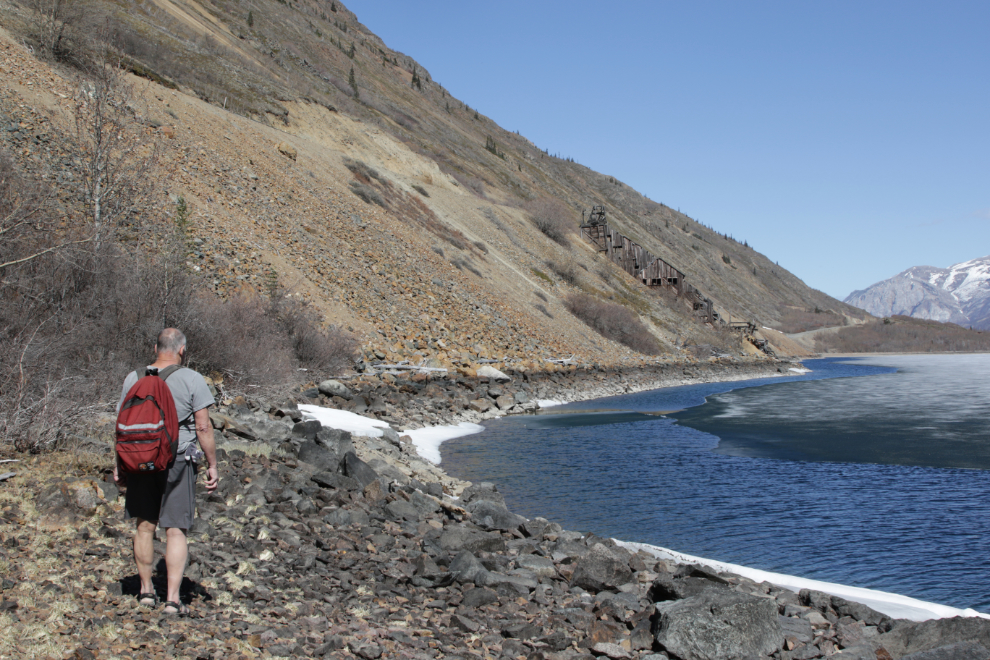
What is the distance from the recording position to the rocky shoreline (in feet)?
15.4

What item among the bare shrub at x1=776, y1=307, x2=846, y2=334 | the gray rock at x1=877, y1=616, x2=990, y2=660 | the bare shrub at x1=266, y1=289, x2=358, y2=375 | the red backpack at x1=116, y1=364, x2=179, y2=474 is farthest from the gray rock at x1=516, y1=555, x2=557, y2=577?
the bare shrub at x1=776, y1=307, x2=846, y2=334

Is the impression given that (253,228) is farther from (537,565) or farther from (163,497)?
(163,497)

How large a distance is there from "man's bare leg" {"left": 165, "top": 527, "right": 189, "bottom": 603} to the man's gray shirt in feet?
1.89

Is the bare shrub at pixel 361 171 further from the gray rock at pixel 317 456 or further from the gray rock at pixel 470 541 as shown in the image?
the gray rock at pixel 470 541

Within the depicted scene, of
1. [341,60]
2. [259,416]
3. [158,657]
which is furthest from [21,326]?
[341,60]

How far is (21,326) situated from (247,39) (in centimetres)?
4468

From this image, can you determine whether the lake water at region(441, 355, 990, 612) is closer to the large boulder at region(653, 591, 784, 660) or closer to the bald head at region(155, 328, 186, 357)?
the large boulder at region(653, 591, 784, 660)

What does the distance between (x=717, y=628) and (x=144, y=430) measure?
189 inches

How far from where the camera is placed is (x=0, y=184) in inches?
414

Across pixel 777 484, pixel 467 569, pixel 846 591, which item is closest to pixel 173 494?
pixel 467 569

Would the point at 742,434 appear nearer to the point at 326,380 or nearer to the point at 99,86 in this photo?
the point at 326,380

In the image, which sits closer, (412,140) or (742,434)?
(742,434)

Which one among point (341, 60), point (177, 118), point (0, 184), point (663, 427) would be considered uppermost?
point (341, 60)

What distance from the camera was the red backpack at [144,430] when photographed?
4594 millimetres
